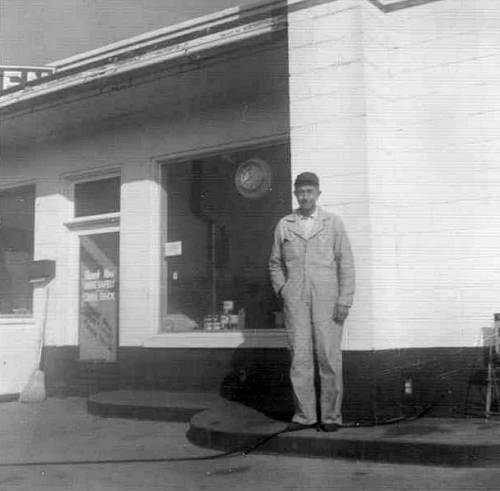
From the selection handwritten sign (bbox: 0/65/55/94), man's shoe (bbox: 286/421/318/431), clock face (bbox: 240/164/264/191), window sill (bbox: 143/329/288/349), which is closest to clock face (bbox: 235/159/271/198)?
clock face (bbox: 240/164/264/191)

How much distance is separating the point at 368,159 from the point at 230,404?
113 inches

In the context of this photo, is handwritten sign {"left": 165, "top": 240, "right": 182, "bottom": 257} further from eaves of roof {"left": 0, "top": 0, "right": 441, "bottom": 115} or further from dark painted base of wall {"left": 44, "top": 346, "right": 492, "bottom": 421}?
eaves of roof {"left": 0, "top": 0, "right": 441, "bottom": 115}

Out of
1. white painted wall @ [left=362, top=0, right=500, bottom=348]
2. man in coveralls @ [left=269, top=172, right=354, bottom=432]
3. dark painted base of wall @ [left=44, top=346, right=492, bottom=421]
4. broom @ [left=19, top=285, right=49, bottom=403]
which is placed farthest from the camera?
broom @ [left=19, top=285, right=49, bottom=403]

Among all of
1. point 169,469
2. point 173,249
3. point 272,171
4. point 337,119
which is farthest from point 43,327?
point 337,119

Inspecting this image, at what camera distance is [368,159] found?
6246 millimetres

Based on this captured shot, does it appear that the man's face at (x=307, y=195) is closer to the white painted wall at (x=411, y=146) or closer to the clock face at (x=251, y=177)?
the white painted wall at (x=411, y=146)

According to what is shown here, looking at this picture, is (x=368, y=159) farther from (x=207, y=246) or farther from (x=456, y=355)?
(x=207, y=246)

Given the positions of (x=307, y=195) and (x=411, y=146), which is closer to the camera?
(x=307, y=195)

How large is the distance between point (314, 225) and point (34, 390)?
517cm

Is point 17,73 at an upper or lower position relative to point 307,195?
upper

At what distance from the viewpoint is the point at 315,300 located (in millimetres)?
5996

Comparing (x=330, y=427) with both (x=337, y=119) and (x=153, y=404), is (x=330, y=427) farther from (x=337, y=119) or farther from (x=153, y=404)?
(x=337, y=119)

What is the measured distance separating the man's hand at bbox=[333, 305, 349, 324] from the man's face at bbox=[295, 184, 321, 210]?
878 millimetres

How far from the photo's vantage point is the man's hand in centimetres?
596
